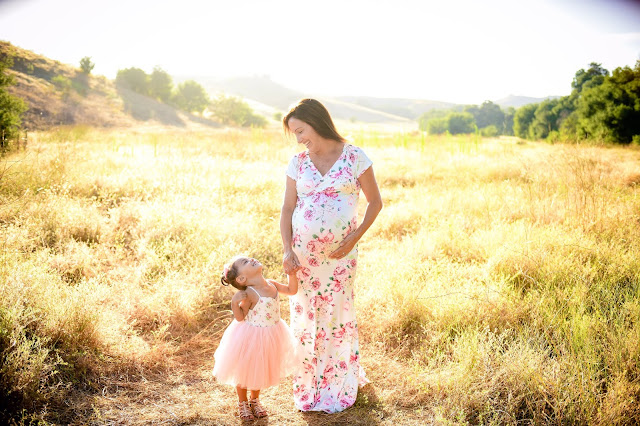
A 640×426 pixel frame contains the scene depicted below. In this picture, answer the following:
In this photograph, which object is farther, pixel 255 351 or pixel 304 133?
pixel 304 133

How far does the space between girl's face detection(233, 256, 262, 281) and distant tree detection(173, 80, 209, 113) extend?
174 feet

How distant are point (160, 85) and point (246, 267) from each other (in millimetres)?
Answer: 55237

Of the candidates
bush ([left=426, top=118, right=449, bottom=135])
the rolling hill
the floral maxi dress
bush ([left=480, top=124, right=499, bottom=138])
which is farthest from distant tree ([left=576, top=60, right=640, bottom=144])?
bush ([left=426, top=118, right=449, bottom=135])

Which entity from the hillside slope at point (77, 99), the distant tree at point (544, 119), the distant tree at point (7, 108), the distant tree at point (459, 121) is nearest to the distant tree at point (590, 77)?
the distant tree at point (544, 119)

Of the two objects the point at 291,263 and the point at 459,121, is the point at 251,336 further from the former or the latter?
the point at 459,121

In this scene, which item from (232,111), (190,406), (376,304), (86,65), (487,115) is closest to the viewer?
(190,406)

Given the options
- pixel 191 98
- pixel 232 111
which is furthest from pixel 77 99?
pixel 232 111

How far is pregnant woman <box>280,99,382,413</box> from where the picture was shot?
2787 mm

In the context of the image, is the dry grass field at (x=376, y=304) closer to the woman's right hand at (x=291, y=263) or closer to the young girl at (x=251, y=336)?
the young girl at (x=251, y=336)

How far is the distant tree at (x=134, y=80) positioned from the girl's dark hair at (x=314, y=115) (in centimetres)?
5343

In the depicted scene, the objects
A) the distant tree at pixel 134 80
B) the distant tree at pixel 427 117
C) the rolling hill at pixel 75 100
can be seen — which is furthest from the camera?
the distant tree at pixel 427 117

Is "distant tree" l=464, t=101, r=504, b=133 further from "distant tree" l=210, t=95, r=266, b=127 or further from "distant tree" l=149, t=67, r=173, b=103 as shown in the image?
"distant tree" l=149, t=67, r=173, b=103

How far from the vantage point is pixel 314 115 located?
9.15ft

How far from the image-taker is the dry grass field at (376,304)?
285 centimetres
